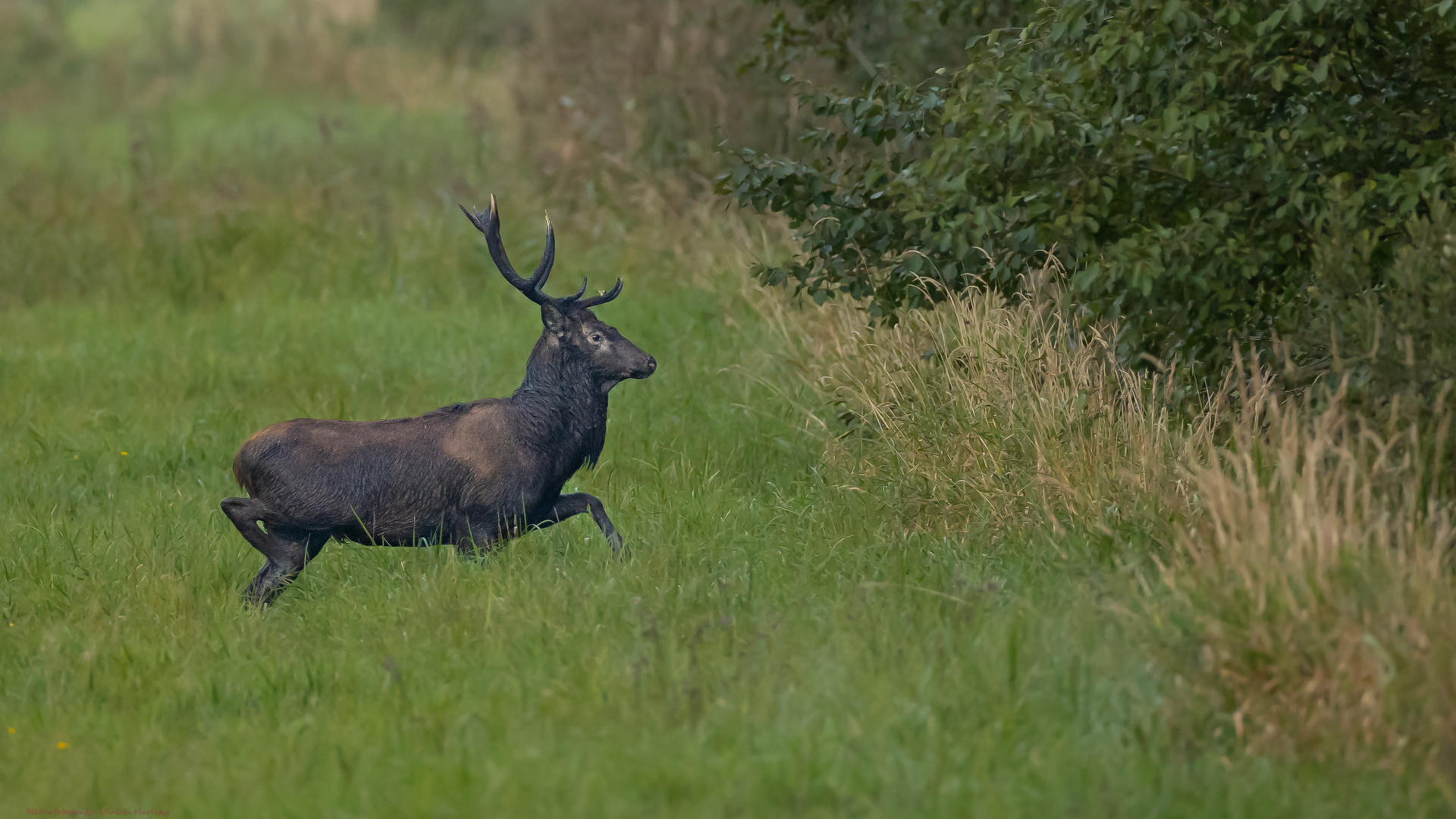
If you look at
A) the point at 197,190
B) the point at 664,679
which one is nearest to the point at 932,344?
the point at 664,679

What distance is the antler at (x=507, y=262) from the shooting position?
6668 millimetres

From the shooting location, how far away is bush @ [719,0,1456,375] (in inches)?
245

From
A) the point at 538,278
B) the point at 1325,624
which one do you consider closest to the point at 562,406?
the point at 538,278

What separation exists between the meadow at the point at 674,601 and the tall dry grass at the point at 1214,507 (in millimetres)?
31

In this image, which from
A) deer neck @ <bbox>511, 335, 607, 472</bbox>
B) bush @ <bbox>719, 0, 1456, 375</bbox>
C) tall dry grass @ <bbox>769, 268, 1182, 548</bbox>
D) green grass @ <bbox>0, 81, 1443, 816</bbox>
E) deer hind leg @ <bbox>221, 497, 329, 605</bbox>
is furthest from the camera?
tall dry grass @ <bbox>769, 268, 1182, 548</bbox>

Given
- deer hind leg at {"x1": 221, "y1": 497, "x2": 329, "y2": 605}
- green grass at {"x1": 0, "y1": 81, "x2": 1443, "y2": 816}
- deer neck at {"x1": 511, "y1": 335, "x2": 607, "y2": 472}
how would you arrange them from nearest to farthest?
green grass at {"x1": 0, "y1": 81, "x2": 1443, "y2": 816} → deer hind leg at {"x1": 221, "y1": 497, "x2": 329, "y2": 605} → deer neck at {"x1": 511, "y1": 335, "x2": 607, "y2": 472}

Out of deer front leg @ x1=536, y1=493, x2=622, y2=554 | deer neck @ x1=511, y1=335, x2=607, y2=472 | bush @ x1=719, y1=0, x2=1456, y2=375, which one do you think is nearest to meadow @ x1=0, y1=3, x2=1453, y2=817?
deer front leg @ x1=536, y1=493, x2=622, y2=554

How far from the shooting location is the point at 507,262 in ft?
21.8

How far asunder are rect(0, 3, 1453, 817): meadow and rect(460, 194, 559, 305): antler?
114cm

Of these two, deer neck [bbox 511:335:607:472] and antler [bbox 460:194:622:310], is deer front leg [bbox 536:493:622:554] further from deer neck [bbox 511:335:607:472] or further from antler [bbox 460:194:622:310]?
antler [bbox 460:194:622:310]

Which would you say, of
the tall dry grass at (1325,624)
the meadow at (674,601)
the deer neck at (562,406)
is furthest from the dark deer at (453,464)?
the tall dry grass at (1325,624)

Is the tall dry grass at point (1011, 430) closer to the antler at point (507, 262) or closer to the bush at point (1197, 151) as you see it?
the bush at point (1197, 151)

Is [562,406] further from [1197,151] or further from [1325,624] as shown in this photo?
[1325,624]

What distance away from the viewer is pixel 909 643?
5590mm
